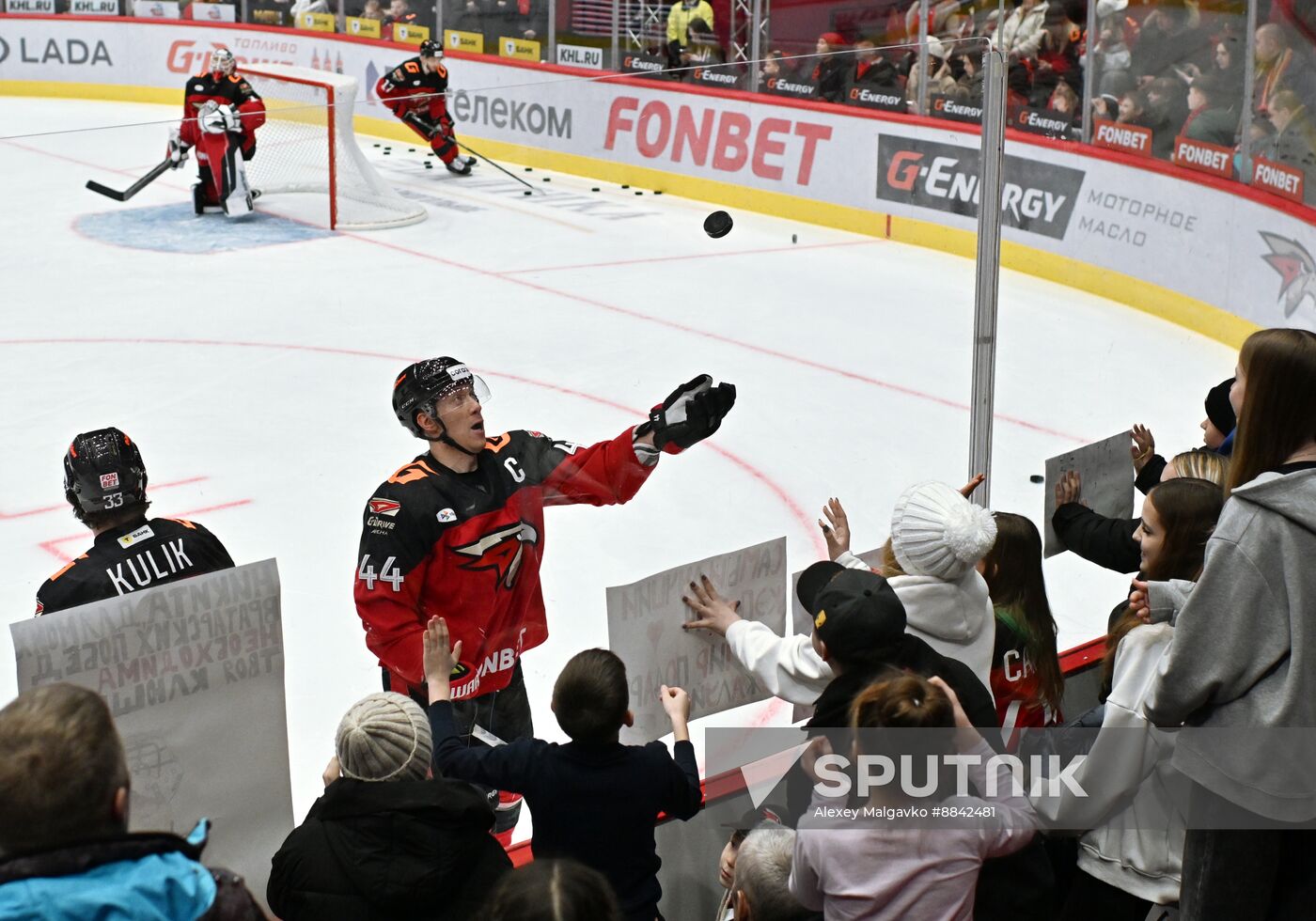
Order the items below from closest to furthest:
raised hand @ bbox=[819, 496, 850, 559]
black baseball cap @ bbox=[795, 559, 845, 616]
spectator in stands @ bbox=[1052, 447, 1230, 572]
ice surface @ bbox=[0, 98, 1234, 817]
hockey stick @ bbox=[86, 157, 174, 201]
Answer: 1. black baseball cap @ bbox=[795, 559, 845, 616]
2. raised hand @ bbox=[819, 496, 850, 559]
3. spectator in stands @ bbox=[1052, 447, 1230, 572]
4. ice surface @ bbox=[0, 98, 1234, 817]
5. hockey stick @ bbox=[86, 157, 174, 201]

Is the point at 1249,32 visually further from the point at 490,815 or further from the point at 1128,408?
the point at 490,815

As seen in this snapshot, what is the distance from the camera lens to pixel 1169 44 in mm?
8680

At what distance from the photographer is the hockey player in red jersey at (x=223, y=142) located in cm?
772

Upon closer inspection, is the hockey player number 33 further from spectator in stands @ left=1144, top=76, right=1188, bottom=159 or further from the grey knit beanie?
spectator in stands @ left=1144, top=76, right=1188, bottom=159

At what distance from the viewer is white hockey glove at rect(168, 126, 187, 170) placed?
17.7 feet

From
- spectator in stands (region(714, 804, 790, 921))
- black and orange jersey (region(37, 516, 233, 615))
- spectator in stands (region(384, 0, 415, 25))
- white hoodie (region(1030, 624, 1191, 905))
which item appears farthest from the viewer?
spectator in stands (region(384, 0, 415, 25))

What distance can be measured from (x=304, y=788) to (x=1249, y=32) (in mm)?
6581

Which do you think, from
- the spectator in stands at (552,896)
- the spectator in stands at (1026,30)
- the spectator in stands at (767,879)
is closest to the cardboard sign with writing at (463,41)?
the spectator in stands at (1026,30)

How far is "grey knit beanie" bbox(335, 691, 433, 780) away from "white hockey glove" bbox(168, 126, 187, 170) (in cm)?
365

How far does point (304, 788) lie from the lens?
3684 mm

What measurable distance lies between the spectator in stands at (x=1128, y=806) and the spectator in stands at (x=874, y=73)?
17.4 ft

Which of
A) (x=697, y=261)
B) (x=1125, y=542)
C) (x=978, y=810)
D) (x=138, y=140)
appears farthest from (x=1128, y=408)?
(x=978, y=810)

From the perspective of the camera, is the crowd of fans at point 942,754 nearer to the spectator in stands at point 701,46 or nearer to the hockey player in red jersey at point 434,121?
the hockey player in red jersey at point 434,121

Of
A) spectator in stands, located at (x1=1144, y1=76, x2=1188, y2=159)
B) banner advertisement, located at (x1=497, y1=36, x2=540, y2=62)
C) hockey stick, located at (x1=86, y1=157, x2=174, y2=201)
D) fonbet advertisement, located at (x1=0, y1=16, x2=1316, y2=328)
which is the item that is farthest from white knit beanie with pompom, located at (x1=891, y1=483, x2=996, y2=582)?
banner advertisement, located at (x1=497, y1=36, x2=540, y2=62)
